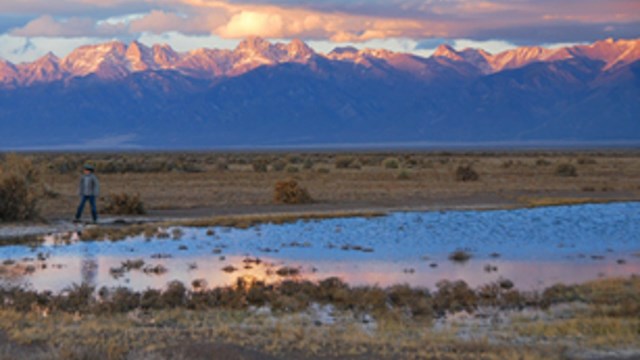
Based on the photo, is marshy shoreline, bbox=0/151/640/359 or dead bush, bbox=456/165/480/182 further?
dead bush, bbox=456/165/480/182

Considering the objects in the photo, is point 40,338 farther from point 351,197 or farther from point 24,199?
point 351,197

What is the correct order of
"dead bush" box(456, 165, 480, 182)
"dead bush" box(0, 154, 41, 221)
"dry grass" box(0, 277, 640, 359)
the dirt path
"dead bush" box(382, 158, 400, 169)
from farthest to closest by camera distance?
"dead bush" box(382, 158, 400, 169) → "dead bush" box(456, 165, 480, 182) → "dead bush" box(0, 154, 41, 221) → the dirt path → "dry grass" box(0, 277, 640, 359)

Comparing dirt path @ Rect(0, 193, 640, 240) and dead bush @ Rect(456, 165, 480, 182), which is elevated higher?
dirt path @ Rect(0, 193, 640, 240)

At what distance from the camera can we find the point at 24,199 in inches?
1193

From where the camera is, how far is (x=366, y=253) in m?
24.2

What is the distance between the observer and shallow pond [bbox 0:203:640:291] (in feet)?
66.4

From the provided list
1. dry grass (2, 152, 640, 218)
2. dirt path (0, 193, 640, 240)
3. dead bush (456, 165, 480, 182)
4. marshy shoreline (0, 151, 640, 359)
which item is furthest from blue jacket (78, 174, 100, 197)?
dead bush (456, 165, 480, 182)

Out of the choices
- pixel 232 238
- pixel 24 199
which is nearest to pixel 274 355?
pixel 232 238

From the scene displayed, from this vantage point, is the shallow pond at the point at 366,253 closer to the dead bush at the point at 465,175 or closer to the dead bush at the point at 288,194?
the dead bush at the point at 288,194

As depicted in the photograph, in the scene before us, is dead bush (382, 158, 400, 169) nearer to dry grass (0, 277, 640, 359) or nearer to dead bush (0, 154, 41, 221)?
dead bush (0, 154, 41, 221)

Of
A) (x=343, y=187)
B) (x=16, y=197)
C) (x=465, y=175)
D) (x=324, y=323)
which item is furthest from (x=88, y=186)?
(x=465, y=175)

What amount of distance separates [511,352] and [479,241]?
14114mm

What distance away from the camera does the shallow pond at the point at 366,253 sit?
20.2m

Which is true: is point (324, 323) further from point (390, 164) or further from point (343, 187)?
point (390, 164)
